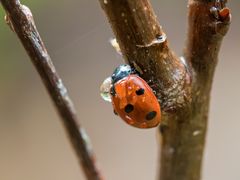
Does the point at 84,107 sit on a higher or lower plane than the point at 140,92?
lower

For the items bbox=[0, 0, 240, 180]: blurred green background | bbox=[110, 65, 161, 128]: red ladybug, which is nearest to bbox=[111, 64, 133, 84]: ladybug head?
bbox=[110, 65, 161, 128]: red ladybug

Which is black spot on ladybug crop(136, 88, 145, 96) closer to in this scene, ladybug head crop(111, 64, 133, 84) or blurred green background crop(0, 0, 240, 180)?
ladybug head crop(111, 64, 133, 84)

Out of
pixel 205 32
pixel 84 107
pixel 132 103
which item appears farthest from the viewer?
pixel 84 107

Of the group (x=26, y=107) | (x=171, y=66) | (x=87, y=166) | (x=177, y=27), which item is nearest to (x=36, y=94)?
(x=26, y=107)

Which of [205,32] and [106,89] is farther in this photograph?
[106,89]

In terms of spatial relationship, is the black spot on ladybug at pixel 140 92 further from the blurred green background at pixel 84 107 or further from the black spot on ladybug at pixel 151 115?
the blurred green background at pixel 84 107

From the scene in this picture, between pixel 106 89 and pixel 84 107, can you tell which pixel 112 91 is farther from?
pixel 84 107

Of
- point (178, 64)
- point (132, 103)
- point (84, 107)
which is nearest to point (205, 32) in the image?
point (178, 64)
